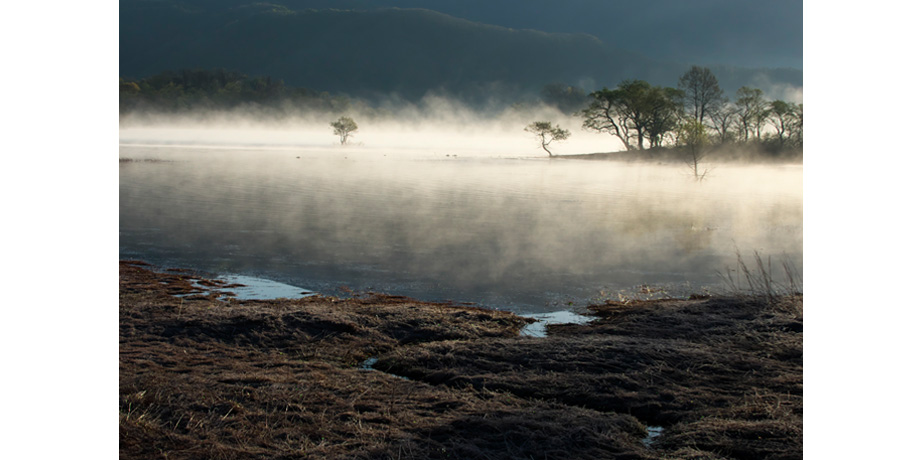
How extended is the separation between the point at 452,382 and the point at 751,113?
40.6m

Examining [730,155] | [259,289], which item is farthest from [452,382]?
[730,155]

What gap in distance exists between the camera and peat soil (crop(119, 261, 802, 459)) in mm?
3764

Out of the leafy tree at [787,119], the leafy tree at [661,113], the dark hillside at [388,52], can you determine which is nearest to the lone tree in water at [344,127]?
the dark hillside at [388,52]

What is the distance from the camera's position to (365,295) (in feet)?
27.8

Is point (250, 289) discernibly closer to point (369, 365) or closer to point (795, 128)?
point (369, 365)

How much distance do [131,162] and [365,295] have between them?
36113 mm

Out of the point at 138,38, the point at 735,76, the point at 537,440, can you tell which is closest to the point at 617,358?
the point at 537,440

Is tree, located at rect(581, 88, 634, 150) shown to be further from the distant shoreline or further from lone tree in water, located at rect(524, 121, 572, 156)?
lone tree in water, located at rect(524, 121, 572, 156)

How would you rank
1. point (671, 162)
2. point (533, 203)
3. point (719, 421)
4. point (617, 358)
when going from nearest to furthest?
point (719, 421)
point (617, 358)
point (533, 203)
point (671, 162)

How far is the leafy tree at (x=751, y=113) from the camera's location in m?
41.1

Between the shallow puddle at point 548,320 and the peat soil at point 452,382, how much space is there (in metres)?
0.15

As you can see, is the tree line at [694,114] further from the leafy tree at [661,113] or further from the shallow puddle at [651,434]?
the shallow puddle at [651,434]

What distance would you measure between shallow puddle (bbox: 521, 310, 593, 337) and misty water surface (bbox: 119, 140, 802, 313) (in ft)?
0.95

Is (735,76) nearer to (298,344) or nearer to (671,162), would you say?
(671,162)
